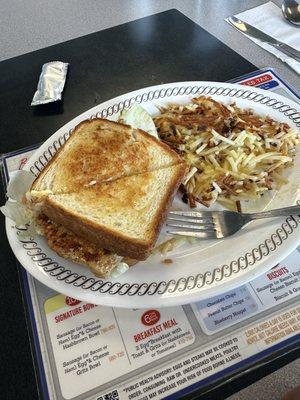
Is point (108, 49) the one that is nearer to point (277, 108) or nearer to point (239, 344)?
point (277, 108)

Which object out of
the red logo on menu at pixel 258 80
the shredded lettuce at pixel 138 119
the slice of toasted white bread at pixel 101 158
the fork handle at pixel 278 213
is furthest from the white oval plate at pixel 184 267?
the red logo on menu at pixel 258 80

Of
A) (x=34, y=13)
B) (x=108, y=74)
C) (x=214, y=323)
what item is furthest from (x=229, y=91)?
(x=34, y=13)

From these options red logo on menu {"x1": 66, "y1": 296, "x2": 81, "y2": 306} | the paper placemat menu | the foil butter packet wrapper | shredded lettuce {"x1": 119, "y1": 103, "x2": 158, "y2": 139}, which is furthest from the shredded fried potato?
the foil butter packet wrapper

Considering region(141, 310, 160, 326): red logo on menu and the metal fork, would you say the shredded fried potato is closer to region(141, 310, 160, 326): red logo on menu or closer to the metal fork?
the metal fork

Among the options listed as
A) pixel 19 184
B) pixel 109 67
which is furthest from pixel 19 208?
pixel 109 67

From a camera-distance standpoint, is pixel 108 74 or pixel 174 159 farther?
pixel 108 74

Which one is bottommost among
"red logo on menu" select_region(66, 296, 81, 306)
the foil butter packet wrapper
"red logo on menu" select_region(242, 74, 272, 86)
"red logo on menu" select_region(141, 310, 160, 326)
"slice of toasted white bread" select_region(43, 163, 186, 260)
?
"red logo on menu" select_region(66, 296, 81, 306)

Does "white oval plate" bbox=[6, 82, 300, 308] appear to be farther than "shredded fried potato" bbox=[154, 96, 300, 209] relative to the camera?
No
